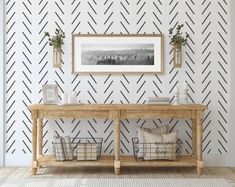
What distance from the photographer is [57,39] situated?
4.81m

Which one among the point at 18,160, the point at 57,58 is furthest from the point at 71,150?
the point at 57,58

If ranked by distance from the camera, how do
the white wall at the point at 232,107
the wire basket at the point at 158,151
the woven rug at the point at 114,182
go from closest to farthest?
the woven rug at the point at 114,182
the wire basket at the point at 158,151
the white wall at the point at 232,107

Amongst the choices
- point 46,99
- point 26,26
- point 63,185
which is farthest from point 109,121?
point 26,26

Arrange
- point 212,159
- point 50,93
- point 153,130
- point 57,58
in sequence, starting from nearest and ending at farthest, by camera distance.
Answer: point 50,93
point 153,130
point 57,58
point 212,159

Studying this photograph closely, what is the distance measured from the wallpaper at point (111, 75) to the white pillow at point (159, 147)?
1.38 ft

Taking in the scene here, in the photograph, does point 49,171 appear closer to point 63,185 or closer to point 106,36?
point 63,185

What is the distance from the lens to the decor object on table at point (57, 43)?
4824 mm

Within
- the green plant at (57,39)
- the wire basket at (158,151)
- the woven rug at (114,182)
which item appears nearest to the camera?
the woven rug at (114,182)

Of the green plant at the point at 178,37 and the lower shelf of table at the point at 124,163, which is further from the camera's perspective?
the green plant at the point at 178,37

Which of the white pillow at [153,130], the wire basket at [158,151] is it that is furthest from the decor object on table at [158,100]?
the wire basket at [158,151]

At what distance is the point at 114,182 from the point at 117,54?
160 cm

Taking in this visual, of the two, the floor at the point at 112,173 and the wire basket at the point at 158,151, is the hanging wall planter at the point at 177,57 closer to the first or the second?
the wire basket at the point at 158,151

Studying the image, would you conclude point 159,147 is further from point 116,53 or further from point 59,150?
point 116,53

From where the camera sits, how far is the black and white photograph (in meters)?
4.95
